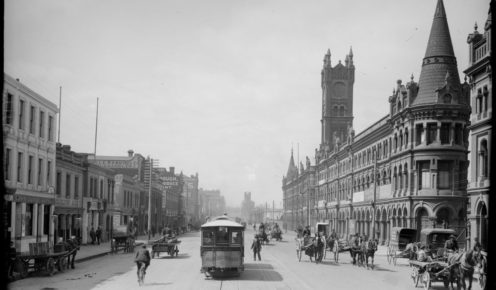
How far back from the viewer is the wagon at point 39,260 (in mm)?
21422

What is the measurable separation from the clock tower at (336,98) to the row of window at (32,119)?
222 feet

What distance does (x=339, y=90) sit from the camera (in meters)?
102

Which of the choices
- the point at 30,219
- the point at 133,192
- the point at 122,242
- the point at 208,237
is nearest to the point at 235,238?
→ the point at 208,237

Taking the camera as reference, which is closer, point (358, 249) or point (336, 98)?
point (358, 249)

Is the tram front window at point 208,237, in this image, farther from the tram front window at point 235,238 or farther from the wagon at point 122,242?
the wagon at point 122,242

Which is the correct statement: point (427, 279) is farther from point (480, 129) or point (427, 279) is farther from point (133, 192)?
point (133, 192)

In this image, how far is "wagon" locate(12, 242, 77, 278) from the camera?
21.4m

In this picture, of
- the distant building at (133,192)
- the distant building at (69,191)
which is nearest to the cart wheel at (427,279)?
the distant building at (69,191)

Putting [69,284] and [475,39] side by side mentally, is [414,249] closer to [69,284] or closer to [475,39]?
[475,39]

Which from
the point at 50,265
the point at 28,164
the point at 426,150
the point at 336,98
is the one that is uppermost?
the point at 336,98

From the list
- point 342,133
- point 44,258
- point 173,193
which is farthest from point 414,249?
point 173,193

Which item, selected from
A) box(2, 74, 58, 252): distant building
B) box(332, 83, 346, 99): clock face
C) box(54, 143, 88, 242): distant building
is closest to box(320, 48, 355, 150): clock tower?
box(332, 83, 346, 99): clock face

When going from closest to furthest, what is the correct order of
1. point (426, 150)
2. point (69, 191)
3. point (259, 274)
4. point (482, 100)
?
point (259, 274)
point (482, 100)
point (69, 191)
point (426, 150)

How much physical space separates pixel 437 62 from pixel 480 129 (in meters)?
17.7
